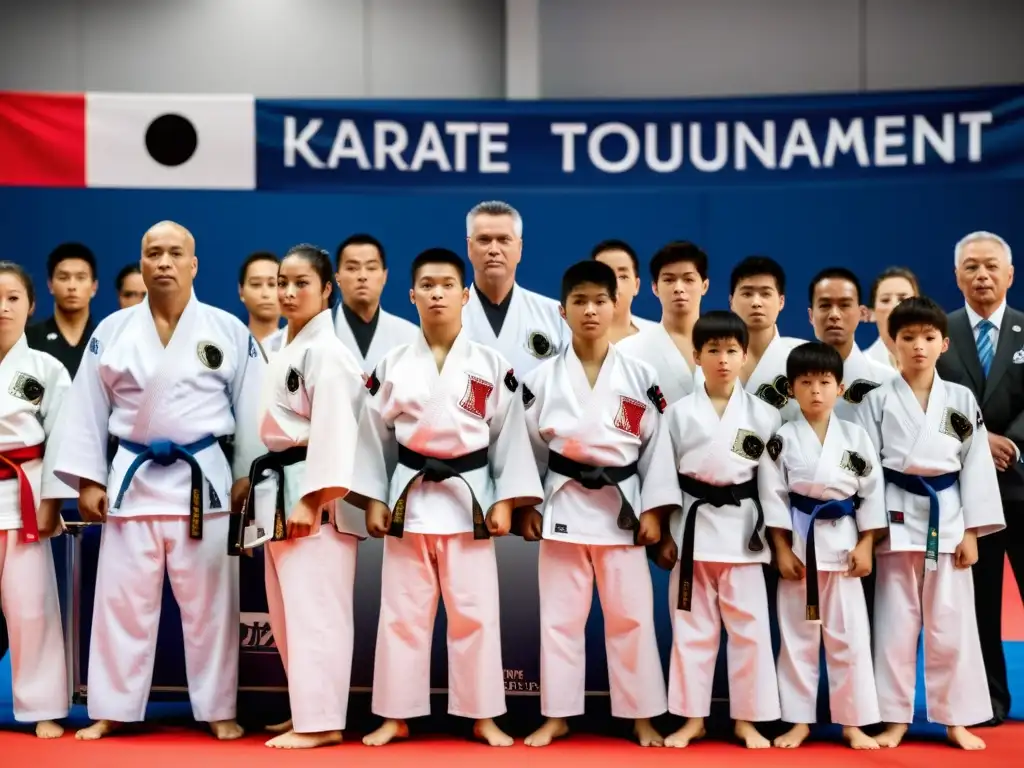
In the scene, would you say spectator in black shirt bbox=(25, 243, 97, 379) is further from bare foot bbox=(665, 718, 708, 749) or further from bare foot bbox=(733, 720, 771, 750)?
bare foot bbox=(733, 720, 771, 750)

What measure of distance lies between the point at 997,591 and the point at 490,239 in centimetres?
206

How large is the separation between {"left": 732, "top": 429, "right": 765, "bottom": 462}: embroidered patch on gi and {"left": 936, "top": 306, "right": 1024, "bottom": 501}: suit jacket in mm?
904

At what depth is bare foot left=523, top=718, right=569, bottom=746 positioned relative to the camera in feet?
11.0

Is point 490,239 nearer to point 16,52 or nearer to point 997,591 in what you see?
point 997,591

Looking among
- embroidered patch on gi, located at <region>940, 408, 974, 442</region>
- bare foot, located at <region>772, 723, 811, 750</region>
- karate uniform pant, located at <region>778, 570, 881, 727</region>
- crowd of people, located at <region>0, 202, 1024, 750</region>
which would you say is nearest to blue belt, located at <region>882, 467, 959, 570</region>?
crowd of people, located at <region>0, 202, 1024, 750</region>

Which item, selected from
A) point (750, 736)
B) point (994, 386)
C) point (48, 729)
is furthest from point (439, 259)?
point (994, 386)

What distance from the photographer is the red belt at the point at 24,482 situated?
349 centimetres

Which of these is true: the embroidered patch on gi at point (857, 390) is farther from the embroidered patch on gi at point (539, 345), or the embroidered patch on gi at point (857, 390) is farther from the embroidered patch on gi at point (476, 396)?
the embroidered patch on gi at point (476, 396)

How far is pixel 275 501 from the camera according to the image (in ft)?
11.0

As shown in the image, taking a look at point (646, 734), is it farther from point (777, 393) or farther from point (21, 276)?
point (21, 276)

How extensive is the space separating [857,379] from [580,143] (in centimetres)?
288

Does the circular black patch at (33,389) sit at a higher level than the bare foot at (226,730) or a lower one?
higher

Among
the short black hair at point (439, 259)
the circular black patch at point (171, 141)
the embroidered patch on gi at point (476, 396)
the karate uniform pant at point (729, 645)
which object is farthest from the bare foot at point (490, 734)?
the circular black patch at point (171, 141)

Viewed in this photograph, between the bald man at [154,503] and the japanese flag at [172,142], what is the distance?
9.73ft
